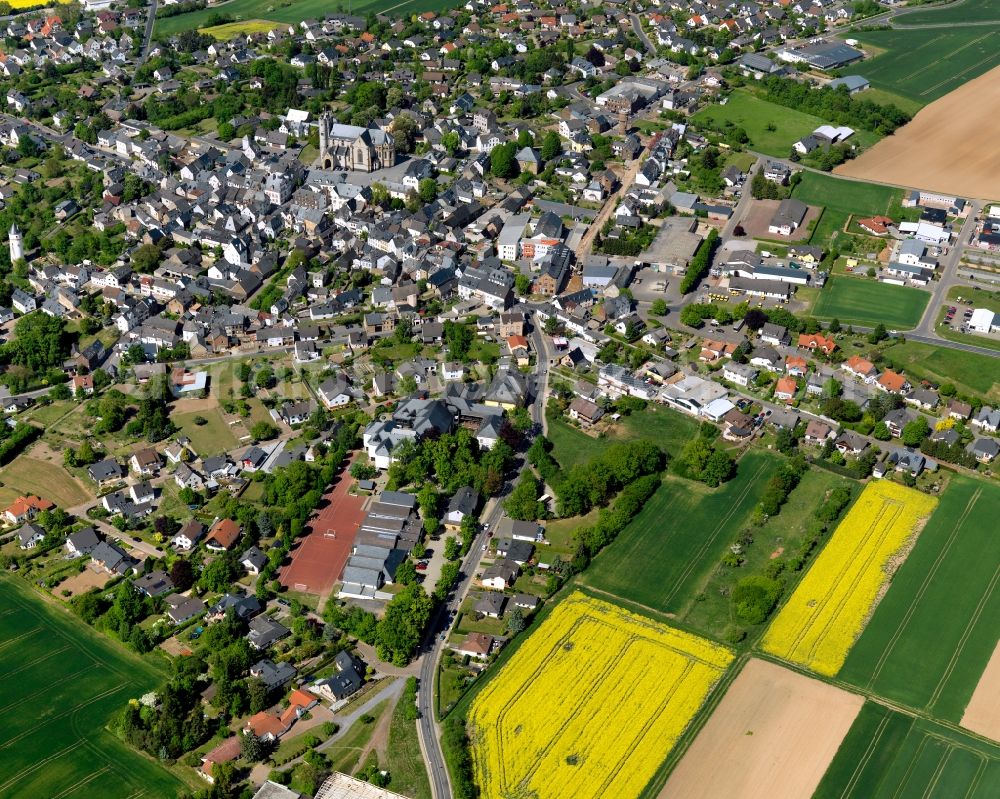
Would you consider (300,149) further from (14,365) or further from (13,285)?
(14,365)

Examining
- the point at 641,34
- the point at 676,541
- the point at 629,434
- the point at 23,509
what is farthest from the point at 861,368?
the point at 641,34

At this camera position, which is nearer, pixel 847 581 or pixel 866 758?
pixel 866 758

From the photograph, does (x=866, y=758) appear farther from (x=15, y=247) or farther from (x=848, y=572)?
(x=15, y=247)

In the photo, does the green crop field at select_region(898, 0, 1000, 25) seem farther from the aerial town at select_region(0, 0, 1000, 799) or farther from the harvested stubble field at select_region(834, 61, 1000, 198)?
the harvested stubble field at select_region(834, 61, 1000, 198)

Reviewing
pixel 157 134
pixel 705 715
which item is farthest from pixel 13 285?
pixel 705 715

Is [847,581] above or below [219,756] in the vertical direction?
above

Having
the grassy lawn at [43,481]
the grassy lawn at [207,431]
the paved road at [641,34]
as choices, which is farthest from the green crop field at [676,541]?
the paved road at [641,34]

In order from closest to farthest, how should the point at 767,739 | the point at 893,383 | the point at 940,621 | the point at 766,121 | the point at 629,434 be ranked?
the point at 767,739
the point at 940,621
the point at 629,434
the point at 893,383
the point at 766,121

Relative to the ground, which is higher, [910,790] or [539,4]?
[539,4]
